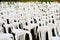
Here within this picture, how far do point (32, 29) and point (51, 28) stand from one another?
97 centimetres

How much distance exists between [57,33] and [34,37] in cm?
112

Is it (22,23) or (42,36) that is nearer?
(42,36)

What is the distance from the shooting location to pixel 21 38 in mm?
4660

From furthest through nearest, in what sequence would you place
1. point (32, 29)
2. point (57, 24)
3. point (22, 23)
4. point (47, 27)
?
point (22, 23)
point (32, 29)
point (57, 24)
point (47, 27)

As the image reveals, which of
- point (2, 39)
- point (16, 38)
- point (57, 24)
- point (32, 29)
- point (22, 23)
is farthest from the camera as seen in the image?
point (22, 23)

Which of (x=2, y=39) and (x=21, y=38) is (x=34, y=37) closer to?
(x=21, y=38)

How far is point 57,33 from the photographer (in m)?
5.45

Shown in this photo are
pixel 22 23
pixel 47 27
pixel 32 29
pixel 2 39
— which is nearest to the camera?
pixel 2 39

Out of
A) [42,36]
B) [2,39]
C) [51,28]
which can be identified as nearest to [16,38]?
[2,39]

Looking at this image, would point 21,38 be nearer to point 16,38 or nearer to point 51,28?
point 16,38

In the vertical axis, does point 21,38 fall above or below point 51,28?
below

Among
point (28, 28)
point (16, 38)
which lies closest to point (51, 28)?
point (28, 28)

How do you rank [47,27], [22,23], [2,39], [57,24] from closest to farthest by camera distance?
[2,39]
[47,27]
[57,24]
[22,23]

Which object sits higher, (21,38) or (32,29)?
(32,29)
